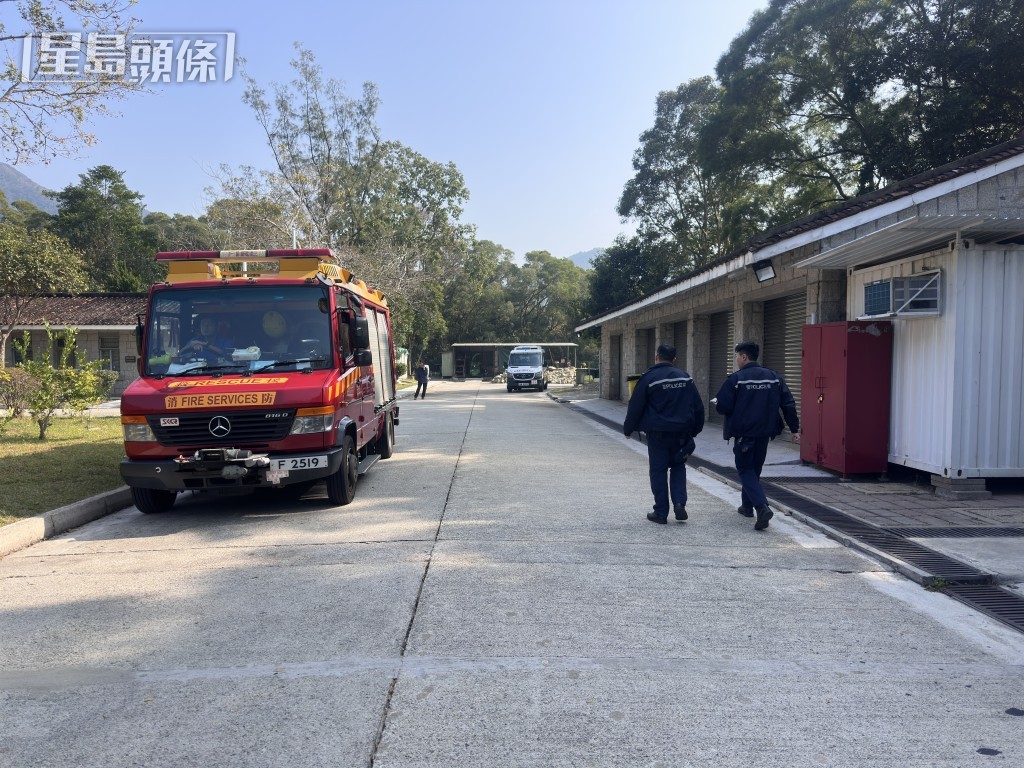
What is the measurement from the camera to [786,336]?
14.0m

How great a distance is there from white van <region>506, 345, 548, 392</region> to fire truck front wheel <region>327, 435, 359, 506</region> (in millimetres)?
29841

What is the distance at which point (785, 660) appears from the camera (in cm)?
403

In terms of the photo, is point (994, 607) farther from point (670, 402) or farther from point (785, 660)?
point (670, 402)

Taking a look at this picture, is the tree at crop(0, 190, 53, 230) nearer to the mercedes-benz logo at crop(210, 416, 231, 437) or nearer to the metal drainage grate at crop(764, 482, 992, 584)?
the mercedes-benz logo at crop(210, 416, 231, 437)

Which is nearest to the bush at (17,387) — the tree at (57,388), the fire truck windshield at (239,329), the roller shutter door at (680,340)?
the tree at (57,388)

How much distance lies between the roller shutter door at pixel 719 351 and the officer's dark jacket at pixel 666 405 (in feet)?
33.0

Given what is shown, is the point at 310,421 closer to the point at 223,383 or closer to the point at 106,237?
the point at 223,383

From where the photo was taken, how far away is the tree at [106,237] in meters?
43.4

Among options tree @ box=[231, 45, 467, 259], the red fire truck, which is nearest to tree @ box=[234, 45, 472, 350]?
tree @ box=[231, 45, 467, 259]

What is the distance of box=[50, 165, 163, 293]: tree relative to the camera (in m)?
43.4

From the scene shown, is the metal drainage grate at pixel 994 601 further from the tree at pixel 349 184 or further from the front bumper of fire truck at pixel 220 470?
→ the tree at pixel 349 184

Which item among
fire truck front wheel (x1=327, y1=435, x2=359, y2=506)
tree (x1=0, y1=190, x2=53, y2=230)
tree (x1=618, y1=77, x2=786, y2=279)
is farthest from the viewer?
tree (x1=0, y1=190, x2=53, y2=230)

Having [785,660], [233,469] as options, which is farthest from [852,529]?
[233,469]

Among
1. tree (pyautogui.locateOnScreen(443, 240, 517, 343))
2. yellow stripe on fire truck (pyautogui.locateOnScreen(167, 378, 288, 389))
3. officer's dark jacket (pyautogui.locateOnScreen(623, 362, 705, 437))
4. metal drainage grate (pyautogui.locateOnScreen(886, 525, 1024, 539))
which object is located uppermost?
tree (pyautogui.locateOnScreen(443, 240, 517, 343))
